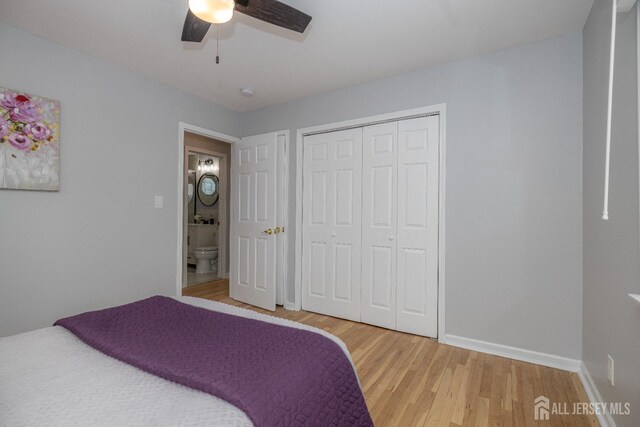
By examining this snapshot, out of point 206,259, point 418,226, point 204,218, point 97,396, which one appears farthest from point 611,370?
point 204,218

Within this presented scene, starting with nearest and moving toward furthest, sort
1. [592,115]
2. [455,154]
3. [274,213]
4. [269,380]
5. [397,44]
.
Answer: [269,380], [592,115], [397,44], [455,154], [274,213]

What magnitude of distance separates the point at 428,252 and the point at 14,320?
324 cm

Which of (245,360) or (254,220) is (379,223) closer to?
(254,220)

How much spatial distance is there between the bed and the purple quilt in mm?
14

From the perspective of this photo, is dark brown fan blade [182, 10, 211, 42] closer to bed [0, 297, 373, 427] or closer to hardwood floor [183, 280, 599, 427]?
bed [0, 297, 373, 427]

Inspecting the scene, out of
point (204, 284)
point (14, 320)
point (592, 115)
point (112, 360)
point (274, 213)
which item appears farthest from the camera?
point (204, 284)

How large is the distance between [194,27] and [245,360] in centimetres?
172

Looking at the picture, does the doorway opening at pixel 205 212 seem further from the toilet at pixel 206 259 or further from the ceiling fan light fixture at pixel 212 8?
the ceiling fan light fixture at pixel 212 8

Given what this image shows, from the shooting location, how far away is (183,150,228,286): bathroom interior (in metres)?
5.26

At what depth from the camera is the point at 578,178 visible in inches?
83.6

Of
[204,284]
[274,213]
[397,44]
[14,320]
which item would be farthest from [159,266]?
[397,44]

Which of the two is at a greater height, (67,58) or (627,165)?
(67,58)

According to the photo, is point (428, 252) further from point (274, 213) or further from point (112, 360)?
point (112, 360)

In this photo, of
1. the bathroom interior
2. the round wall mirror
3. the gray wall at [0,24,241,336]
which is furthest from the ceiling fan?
the round wall mirror
